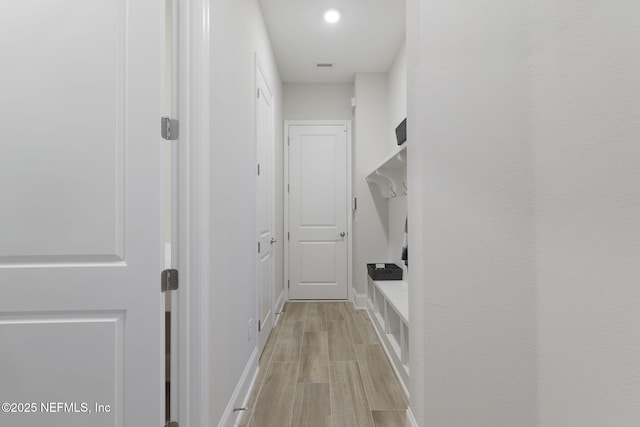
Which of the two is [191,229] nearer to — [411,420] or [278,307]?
[411,420]

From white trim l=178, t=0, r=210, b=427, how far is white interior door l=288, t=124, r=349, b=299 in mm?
2799

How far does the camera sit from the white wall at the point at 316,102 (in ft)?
13.5

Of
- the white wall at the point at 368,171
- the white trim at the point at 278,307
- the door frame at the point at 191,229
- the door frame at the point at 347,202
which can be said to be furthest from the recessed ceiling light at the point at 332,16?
the white trim at the point at 278,307

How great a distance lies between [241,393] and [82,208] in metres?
1.32

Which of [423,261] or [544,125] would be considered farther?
[423,261]

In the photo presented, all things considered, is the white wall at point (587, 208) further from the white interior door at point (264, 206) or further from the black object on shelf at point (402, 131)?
the white interior door at point (264, 206)

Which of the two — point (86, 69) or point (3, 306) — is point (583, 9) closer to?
point (86, 69)

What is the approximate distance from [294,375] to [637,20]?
2.37 meters

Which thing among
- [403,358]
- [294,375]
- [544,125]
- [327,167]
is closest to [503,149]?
[544,125]

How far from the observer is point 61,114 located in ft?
3.78

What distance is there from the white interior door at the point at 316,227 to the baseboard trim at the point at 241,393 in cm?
184

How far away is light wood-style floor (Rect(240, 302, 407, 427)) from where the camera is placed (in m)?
1.73

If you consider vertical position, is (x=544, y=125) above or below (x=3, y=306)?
above

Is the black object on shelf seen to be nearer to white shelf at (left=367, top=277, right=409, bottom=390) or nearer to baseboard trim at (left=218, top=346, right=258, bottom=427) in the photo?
white shelf at (left=367, top=277, right=409, bottom=390)
